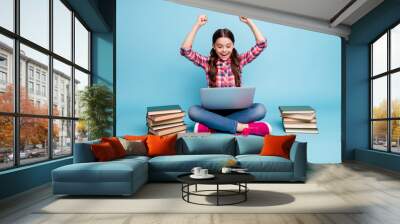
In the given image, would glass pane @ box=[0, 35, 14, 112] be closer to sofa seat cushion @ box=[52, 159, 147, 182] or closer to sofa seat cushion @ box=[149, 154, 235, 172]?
sofa seat cushion @ box=[52, 159, 147, 182]

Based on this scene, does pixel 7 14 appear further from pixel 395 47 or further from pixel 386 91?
pixel 386 91

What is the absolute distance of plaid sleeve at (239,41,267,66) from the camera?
25.2ft

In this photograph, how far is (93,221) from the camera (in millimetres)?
3543

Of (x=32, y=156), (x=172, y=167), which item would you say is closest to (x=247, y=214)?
(x=172, y=167)

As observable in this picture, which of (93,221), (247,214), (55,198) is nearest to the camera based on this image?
(93,221)

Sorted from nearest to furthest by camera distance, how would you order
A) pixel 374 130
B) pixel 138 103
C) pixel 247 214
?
1. pixel 247 214
2. pixel 138 103
3. pixel 374 130

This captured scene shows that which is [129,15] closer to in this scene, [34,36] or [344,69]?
[34,36]

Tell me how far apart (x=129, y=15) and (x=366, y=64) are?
5667mm

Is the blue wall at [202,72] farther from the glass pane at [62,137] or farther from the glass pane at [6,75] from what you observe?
the glass pane at [6,75]

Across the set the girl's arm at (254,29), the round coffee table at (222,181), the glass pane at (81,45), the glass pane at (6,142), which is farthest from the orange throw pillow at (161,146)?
the girl's arm at (254,29)

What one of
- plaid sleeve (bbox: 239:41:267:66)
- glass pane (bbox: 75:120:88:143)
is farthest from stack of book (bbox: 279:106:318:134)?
glass pane (bbox: 75:120:88:143)

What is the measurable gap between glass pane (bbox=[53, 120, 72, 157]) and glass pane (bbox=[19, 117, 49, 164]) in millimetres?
298

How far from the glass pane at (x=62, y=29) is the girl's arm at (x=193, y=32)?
217 cm

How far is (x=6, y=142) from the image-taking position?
472 cm
